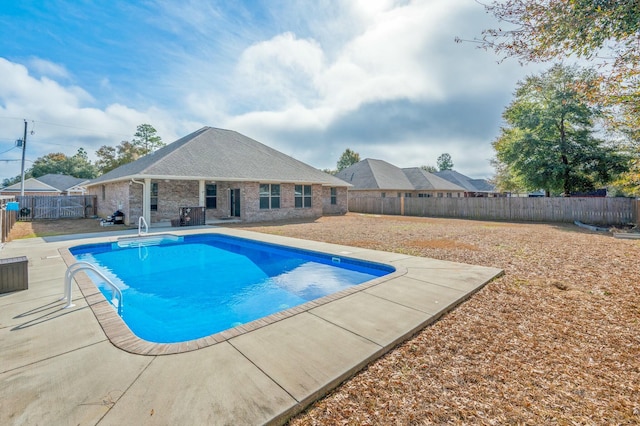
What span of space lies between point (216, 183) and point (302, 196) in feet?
19.2

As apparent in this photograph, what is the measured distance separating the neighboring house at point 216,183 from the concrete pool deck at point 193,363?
11.3 m

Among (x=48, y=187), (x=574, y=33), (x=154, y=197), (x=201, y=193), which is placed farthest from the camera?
(x=48, y=187)

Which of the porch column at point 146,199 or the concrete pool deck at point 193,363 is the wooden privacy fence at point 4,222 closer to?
the porch column at point 146,199

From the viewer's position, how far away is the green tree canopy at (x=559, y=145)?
19.3 meters

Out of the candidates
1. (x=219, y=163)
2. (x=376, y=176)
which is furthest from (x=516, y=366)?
(x=376, y=176)

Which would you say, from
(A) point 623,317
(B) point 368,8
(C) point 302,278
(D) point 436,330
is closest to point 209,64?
(B) point 368,8

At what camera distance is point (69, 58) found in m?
15.8

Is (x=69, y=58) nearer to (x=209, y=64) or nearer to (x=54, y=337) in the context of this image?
(x=209, y=64)

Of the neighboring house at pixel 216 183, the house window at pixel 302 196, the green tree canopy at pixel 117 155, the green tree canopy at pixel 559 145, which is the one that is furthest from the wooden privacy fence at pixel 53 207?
the green tree canopy at pixel 559 145

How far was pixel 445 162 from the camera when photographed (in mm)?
84188

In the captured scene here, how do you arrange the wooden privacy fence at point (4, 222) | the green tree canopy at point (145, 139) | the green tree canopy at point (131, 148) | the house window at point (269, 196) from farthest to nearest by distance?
the green tree canopy at point (145, 139), the green tree canopy at point (131, 148), the house window at point (269, 196), the wooden privacy fence at point (4, 222)

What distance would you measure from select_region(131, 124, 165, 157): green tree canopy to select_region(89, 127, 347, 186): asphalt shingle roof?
97.0ft

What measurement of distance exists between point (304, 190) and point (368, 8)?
43.6 ft

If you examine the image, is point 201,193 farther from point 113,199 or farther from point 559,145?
point 559,145
